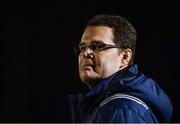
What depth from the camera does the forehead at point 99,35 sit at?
1.85 m

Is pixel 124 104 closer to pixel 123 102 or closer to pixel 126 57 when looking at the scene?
pixel 123 102

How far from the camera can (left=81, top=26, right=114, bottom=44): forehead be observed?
1.85 meters

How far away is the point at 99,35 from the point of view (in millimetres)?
1875

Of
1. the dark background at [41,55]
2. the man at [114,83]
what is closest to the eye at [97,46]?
the man at [114,83]

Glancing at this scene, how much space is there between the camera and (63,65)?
3.37m

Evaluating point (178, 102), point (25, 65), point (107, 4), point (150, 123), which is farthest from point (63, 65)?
point (150, 123)

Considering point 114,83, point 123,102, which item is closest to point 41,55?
point 114,83

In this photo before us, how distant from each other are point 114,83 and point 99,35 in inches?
11.3

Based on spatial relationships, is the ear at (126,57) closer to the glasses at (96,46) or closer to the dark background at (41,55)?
the glasses at (96,46)

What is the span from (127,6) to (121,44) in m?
1.37

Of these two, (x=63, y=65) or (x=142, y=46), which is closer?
(x=142, y=46)

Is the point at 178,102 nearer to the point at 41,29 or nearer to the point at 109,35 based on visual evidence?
the point at 41,29

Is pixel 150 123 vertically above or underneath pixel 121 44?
underneath

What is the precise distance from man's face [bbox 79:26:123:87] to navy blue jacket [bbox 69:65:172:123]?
0.08 m
